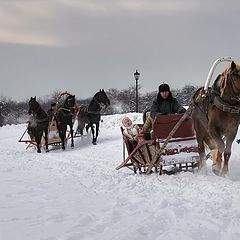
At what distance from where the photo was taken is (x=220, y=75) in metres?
7.84

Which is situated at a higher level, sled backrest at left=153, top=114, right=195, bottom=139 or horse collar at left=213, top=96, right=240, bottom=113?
horse collar at left=213, top=96, right=240, bottom=113

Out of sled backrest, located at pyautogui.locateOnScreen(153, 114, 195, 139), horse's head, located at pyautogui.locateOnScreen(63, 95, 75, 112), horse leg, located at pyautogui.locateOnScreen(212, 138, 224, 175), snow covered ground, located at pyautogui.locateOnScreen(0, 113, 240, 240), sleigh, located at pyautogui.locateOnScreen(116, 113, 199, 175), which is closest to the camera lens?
snow covered ground, located at pyautogui.locateOnScreen(0, 113, 240, 240)

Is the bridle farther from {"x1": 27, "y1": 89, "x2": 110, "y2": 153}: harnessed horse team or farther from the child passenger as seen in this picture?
{"x1": 27, "y1": 89, "x2": 110, "y2": 153}: harnessed horse team

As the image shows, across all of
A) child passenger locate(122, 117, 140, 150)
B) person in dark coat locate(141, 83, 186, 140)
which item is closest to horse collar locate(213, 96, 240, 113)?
person in dark coat locate(141, 83, 186, 140)

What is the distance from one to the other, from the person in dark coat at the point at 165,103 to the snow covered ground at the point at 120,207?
1.67 metres

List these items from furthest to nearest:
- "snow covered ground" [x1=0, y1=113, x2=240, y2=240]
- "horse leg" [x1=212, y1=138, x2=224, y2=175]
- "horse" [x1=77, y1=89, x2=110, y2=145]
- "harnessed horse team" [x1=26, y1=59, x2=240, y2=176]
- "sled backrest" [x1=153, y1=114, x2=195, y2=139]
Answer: "horse" [x1=77, y1=89, x2=110, y2=145] < "sled backrest" [x1=153, y1=114, x2=195, y2=139] < "horse leg" [x1=212, y1=138, x2=224, y2=175] < "harnessed horse team" [x1=26, y1=59, x2=240, y2=176] < "snow covered ground" [x1=0, y1=113, x2=240, y2=240]

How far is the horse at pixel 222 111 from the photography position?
7.39m

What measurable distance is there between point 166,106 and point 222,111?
70.2 inches

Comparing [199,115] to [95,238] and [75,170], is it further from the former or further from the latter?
[95,238]

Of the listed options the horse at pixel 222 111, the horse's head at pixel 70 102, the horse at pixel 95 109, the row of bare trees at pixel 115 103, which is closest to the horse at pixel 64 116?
the horse's head at pixel 70 102

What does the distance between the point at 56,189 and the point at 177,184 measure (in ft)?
6.45

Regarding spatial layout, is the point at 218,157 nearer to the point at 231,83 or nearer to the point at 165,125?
the point at 165,125

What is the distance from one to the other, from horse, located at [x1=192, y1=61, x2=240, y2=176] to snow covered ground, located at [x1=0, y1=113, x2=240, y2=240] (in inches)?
17.5

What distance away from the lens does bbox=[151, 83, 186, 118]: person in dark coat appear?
898cm
